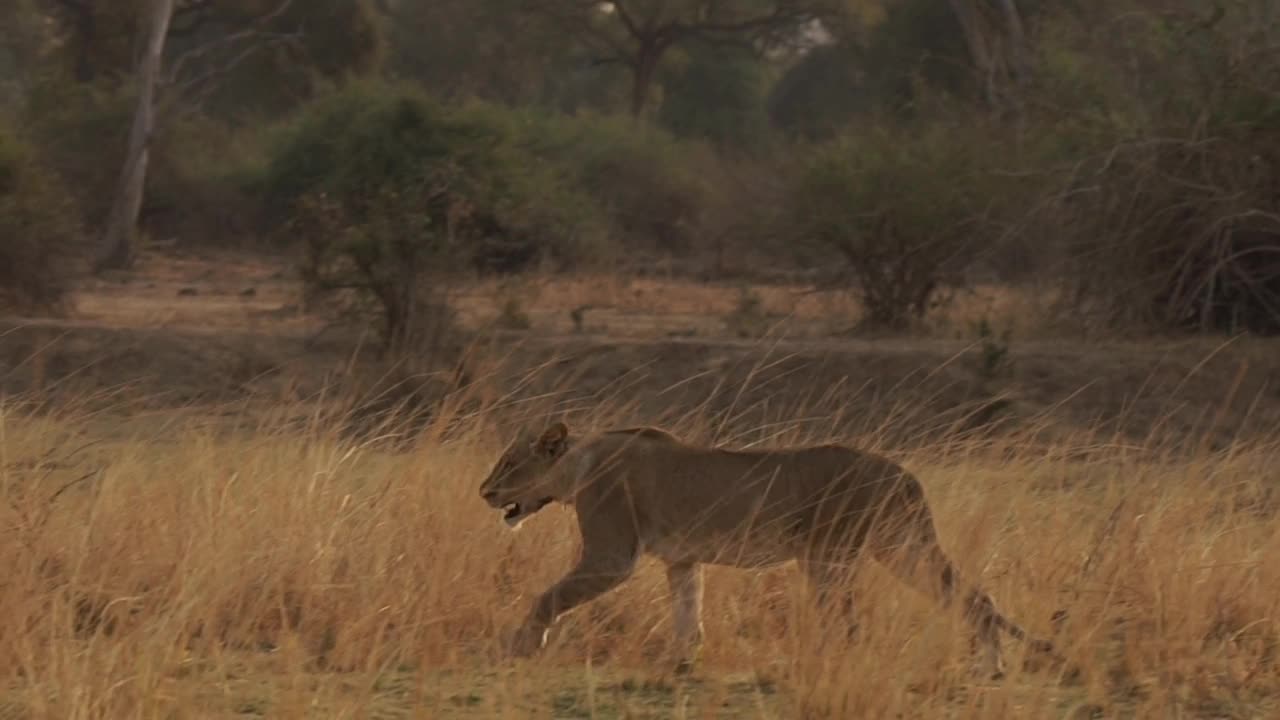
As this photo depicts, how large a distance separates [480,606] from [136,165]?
17.4 meters

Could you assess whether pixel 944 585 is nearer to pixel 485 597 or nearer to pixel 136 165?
pixel 485 597

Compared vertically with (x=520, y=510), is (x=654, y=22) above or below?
above

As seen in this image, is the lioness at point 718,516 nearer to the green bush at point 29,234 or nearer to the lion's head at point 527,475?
the lion's head at point 527,475

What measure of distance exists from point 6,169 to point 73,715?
45.3 ft

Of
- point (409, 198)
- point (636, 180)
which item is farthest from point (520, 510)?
point (636, 180)

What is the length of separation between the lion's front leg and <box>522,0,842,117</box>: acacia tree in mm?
28614

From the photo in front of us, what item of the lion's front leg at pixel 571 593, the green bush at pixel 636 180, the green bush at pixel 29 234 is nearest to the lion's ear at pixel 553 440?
the lion's front leg at pixel 571 593

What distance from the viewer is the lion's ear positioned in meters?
5.68

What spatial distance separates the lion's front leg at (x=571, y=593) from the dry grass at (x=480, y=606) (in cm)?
7

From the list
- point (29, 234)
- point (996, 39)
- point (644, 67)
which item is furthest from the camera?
point (644, 67)

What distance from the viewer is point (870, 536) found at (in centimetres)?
537

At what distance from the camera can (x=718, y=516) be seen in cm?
554

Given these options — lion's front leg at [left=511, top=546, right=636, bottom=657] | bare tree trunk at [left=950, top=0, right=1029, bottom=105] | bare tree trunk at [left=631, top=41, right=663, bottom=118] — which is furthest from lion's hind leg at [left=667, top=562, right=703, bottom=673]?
bare tree trunk at [left=631, top=41, right=663, bottom=118]

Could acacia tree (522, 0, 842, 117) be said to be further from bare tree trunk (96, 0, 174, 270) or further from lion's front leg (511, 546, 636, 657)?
lion's front leg (511, 546, 636, 657)
